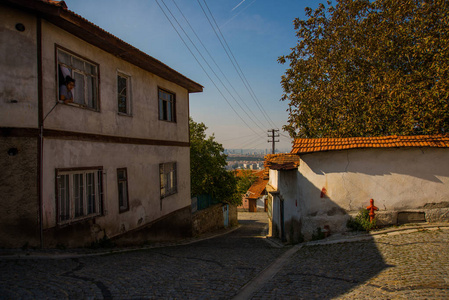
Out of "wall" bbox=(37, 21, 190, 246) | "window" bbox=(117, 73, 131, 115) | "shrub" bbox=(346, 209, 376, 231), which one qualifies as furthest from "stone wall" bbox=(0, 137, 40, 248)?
"shrub" bbox=(346, 209, 376, 231)

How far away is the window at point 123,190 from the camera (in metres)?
9.52

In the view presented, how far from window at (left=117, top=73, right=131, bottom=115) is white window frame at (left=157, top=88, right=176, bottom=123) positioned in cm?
196

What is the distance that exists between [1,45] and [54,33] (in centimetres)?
118

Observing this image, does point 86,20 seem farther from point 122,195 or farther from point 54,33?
point 122,195

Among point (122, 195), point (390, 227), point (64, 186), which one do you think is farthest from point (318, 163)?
point (64, 186)

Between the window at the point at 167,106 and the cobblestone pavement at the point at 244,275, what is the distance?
20.2 ft

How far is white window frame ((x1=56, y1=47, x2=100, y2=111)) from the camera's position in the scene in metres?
7.55

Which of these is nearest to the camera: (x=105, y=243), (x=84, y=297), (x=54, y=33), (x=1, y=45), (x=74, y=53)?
(x=84, y=297)

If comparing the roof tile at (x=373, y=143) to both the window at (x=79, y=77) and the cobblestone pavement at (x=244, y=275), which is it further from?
the window at (x=79, y=77)

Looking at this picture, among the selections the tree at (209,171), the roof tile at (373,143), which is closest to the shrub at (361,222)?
the roof tile at (373,143)

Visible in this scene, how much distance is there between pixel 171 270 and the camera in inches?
250

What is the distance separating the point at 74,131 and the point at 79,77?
148cm

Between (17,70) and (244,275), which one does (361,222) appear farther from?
(17,70)

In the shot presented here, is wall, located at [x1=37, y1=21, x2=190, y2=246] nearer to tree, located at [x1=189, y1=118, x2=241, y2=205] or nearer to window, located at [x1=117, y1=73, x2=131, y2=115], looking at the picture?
window, located at [x1=117, y1=73, x2=131, y2=115]
